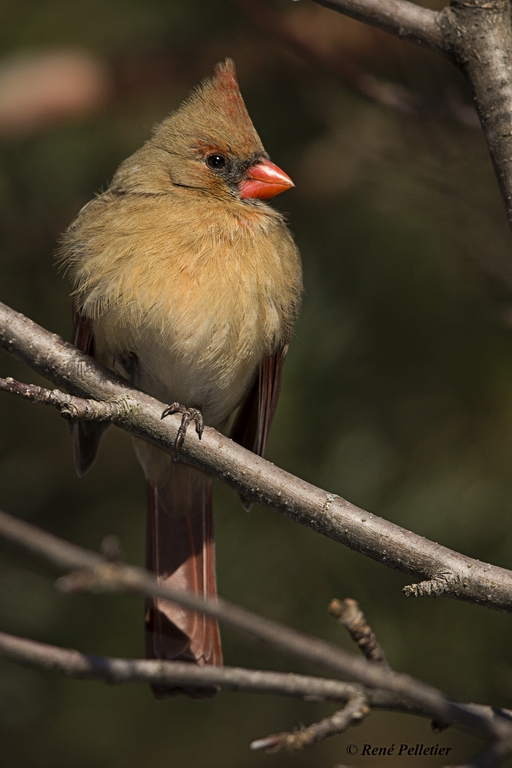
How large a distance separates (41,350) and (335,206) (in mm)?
1825

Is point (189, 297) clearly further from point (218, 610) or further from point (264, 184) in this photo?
point (218, 610)

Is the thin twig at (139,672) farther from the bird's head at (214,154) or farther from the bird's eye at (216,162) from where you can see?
the bird's eye at (216,162)

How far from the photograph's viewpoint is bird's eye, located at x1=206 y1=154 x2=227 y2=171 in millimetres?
3281

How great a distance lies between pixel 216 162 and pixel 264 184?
20 cm

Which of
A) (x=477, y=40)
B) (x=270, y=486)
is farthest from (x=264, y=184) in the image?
(x=270, y=486)

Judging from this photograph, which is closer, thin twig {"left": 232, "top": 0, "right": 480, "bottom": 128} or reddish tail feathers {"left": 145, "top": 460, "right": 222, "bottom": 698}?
reddish tail feathers {"left": 145, "top": 460, "right": 222, "bottom": 698}

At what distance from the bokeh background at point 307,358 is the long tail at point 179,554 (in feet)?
0.90

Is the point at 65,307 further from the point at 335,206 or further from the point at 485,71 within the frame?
the point at 485,71

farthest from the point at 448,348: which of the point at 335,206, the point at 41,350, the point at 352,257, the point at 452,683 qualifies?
the point at 41,350

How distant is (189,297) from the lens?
9.26ft

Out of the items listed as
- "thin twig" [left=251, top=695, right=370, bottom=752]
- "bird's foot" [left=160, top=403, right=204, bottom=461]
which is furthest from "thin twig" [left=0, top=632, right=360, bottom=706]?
"bird's foot" [left=160, top=403, right=204, bottom=461]

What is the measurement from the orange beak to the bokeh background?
47 centimetres

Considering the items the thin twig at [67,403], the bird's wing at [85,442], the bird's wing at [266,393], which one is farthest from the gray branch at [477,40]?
the bird's wing at [85,442]

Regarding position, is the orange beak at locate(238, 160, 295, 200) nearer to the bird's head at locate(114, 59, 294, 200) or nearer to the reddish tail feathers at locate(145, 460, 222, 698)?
the bird's head at locate(114, 59, 294, 200)
